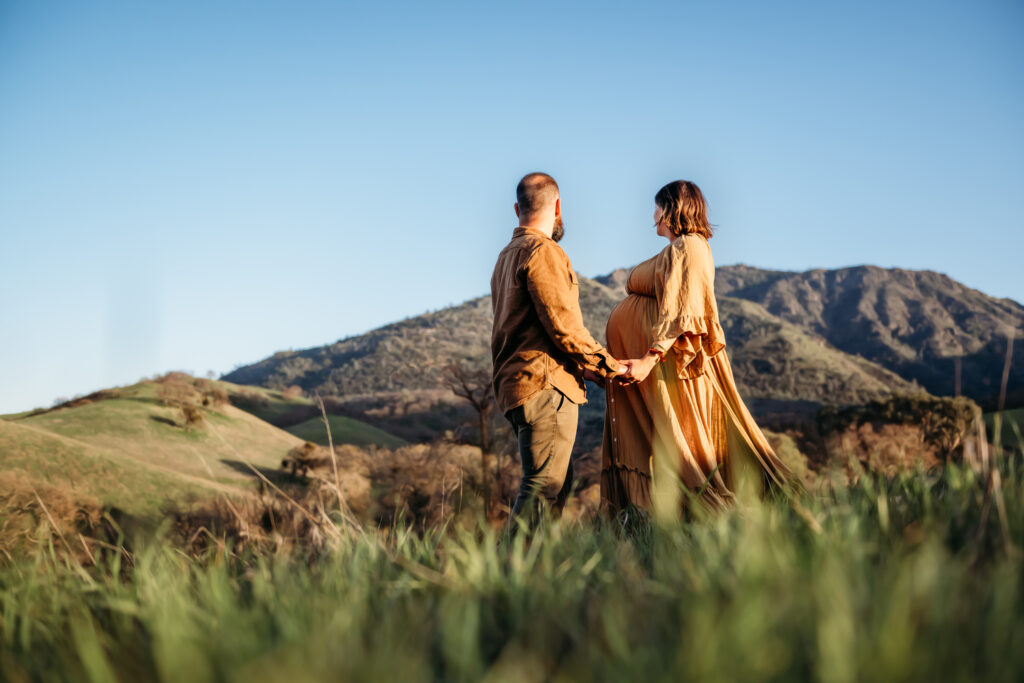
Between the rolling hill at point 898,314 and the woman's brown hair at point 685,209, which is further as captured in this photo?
the rolling hill at point 898,314

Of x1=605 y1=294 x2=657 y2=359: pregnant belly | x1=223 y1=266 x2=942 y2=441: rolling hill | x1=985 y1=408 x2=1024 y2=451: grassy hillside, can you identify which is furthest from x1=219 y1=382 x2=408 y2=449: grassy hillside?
x1=605 y1=294 x2=657 y2=359: pregnant belly

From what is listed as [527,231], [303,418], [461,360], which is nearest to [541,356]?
[527,231]

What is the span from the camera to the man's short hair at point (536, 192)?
3969 millimetres

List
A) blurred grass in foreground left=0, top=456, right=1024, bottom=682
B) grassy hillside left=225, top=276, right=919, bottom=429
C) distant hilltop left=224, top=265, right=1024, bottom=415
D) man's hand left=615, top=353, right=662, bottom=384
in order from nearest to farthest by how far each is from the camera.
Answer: blurred grass in foreground left=0, top=456, right=1024, bottom=682, man's hand left=615, top=353, right=662, bottom=384, grassy hillside left=225, top=276, right=919, bottom=429, distant hilltop left=224, top=265, right=1024, bottom=415

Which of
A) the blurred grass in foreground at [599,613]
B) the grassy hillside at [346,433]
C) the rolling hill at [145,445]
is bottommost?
the grassy hillside at [346,433]

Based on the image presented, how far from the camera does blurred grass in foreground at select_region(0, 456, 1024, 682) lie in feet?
3.87

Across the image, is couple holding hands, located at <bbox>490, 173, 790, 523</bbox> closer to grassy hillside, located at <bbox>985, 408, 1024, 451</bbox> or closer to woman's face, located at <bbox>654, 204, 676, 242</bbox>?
woman's face, located at <bbox>654, 204, 676, 242</bbox>

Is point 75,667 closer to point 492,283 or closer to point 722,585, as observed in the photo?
point 722,585

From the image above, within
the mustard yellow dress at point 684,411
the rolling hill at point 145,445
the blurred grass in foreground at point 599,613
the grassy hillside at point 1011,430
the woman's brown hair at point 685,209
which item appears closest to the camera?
the blurred grass in foreground at point 599,613

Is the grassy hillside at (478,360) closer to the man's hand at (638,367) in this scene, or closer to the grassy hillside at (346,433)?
the grassy hillside at (346,433)

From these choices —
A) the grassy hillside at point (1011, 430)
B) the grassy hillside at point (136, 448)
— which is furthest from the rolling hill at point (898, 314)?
the grassy hillside at point (136, 448)

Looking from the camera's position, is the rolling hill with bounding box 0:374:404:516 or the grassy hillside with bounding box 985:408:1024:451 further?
the rolling hill with bounding box 0:374:404:516

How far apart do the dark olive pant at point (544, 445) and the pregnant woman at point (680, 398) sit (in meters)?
0.51

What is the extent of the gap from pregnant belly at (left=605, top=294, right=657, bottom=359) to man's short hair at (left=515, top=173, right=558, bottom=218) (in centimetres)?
86
